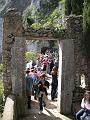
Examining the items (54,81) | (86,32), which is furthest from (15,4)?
(86,32)

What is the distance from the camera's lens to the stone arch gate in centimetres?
1652

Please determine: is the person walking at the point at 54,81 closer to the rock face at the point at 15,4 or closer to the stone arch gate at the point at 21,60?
the stone arch gate at the point at 21,60

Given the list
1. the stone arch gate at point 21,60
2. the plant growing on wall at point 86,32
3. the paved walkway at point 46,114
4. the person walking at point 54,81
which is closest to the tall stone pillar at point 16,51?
the stone arch gate at point 21,60

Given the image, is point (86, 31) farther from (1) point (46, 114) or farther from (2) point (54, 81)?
(1) point (46, 114)

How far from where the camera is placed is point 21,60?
16453 mm

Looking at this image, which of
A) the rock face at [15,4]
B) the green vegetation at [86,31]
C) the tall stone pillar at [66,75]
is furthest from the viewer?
the rock face at [15,4]

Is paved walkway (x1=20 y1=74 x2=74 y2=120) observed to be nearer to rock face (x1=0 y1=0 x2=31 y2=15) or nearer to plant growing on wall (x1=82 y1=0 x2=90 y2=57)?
plant growing on wall (x1=82 y1=0 x2=90 y2=57)

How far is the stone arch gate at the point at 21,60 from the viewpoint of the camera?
16.5m

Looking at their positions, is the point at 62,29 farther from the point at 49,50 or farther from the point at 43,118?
the point at 49,50

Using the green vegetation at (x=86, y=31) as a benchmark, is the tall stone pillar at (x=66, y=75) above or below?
below

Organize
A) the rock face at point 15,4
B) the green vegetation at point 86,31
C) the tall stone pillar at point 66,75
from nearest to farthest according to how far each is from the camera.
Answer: the tall stone pillar at point 66,75
the green vegetation at point 86,31
the rock face at point 15,4

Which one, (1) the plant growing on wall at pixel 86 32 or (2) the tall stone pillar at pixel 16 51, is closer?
(2) the tall stone pillar at pixel 16 51

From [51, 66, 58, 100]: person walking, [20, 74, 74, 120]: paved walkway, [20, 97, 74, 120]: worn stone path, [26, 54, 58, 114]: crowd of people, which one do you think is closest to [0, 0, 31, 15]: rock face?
[51, 66, 58, 100]: person walking

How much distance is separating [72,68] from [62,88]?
34.8 inches
